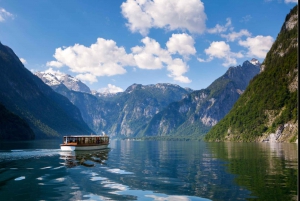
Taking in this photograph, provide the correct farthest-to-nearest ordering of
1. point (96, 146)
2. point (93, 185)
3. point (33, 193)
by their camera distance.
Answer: point (96, 146) → point (93, 185) → point (33, 193)

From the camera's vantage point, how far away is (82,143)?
340 ft

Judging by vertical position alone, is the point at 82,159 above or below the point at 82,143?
below

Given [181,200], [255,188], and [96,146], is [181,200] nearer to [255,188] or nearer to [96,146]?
[255,188]

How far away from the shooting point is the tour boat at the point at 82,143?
314 ft

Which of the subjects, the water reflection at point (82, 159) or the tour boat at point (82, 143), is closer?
the water reflection at point (82, 159)

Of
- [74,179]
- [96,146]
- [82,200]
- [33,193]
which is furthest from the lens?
[96,146]

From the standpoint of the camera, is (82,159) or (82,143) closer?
(82,159)

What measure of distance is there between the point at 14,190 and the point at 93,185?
8103 millimetres

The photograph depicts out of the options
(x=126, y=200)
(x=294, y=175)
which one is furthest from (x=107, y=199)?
(x=294, y=175)

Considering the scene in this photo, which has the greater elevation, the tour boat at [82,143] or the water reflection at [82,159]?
the tour boat at [82,143]

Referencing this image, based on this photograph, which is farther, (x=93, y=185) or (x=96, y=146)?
(x=96, y=146)

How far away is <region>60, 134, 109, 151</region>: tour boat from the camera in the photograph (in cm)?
9581

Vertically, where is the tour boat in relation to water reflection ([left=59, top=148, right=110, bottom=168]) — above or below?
above

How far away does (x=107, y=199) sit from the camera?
25766mm
